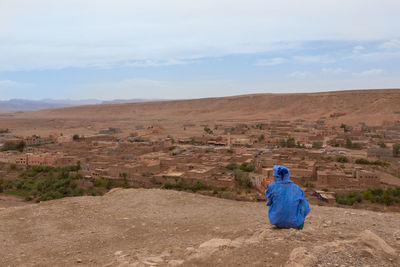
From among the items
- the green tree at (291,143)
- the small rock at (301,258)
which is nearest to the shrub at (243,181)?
the small rock at (301,258)

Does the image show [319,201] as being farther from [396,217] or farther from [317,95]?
[317,95]

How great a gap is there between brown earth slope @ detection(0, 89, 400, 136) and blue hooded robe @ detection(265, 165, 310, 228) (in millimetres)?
55841

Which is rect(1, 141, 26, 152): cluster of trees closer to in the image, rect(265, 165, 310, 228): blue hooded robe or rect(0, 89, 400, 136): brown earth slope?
rect(0, 89, 400, 136): brown earth slope

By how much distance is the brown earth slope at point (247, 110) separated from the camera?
67750mm

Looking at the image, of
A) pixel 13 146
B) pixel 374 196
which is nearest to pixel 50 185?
pixel 374 196

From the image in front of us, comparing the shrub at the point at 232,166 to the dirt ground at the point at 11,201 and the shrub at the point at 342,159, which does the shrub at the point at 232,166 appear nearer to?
the shrub at the point at 342,159

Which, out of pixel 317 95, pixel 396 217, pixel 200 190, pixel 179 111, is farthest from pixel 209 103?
pixel 396 217

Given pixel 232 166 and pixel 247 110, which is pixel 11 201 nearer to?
pixel 232 166

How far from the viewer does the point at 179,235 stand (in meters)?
6.04

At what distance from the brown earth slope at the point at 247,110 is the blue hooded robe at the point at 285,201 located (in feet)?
183

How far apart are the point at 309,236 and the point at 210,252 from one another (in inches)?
55.2

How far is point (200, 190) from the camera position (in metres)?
17.4

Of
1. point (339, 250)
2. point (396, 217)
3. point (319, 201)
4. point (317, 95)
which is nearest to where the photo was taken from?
point (339, 250)

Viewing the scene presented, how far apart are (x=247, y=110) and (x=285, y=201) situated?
88300 mm
